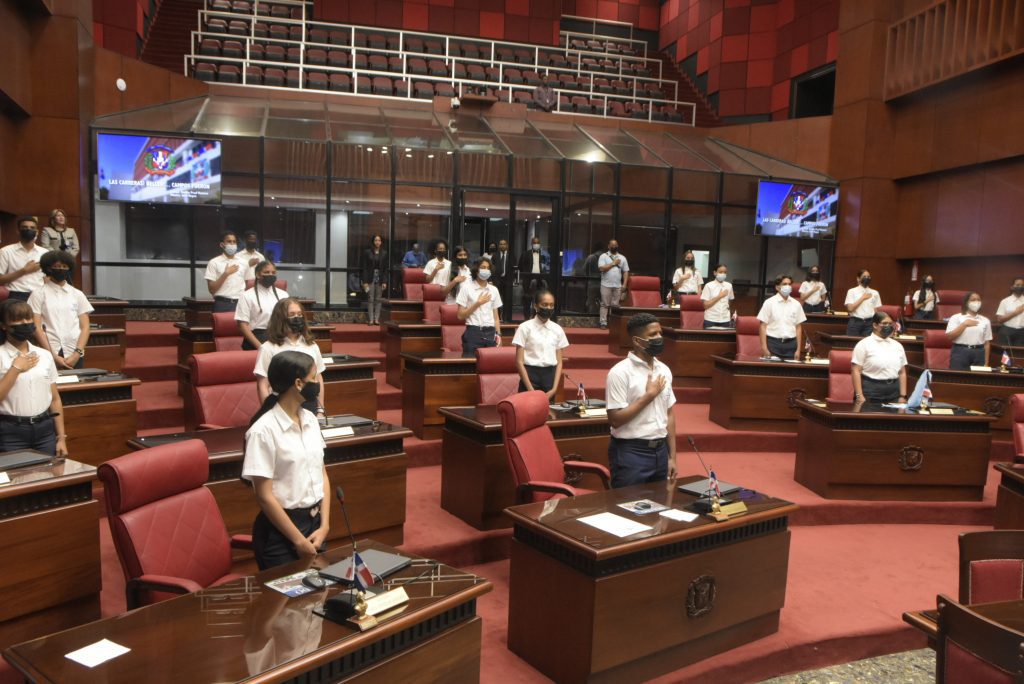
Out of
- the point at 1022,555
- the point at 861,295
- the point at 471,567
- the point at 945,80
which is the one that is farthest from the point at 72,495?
the point at 945,80

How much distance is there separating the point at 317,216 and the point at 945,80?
9917mm

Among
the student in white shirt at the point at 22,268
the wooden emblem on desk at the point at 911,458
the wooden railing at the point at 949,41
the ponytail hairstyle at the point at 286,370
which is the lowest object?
the wooden emblem on desk at the point at 911,458

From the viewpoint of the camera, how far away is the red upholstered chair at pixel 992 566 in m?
2.63

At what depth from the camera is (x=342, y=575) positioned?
247 cm

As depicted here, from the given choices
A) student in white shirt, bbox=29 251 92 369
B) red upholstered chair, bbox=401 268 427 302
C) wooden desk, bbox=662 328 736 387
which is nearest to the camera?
student in white shirt, bbox=29 251 92 369

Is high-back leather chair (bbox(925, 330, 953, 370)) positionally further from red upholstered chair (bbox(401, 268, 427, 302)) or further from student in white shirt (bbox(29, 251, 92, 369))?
student in white shirt (bbox(29, 251, 92, 369))

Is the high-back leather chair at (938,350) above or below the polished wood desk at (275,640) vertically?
above

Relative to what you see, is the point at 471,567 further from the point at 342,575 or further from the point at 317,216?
the point at 317,216

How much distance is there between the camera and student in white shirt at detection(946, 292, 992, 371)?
7.96 meters

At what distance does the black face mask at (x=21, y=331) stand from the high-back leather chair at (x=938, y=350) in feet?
27.2

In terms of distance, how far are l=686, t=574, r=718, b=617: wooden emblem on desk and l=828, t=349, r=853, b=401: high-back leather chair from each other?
376cm

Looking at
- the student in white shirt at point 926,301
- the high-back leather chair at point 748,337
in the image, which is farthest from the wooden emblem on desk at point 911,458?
the student in white shirt at point 926,301

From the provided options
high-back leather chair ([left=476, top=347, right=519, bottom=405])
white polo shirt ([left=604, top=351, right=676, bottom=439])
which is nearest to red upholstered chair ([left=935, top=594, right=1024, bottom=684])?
white polo shirt ([left=604, top=351, right=676, bottom=439])

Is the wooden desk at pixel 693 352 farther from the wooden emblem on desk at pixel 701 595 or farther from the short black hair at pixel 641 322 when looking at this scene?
the wooden emblem on desk at pixel 701 595
